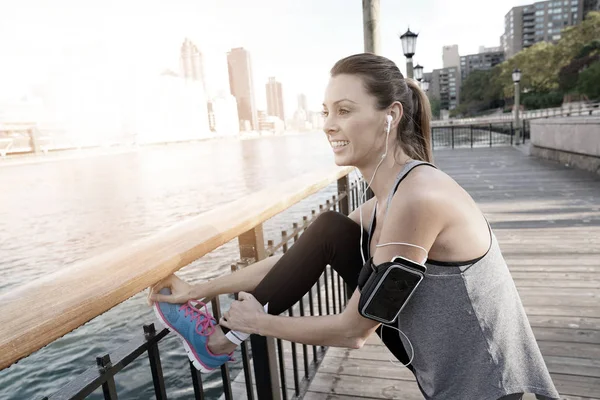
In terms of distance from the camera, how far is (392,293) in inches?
46.0

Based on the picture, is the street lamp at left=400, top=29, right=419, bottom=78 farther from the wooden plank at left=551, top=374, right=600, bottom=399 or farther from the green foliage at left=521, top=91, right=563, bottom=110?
the green foliage at left=521, top=91, right=563, bottom=110

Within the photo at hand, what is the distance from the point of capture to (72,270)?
43.1 inches

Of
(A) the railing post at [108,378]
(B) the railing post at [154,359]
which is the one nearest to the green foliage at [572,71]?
(B) the railing post at [154,359]

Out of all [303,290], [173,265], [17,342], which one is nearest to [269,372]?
[303,290]

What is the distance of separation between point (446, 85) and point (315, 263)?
538 feet

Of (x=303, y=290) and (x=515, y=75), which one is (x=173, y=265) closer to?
(x=303, y=290)

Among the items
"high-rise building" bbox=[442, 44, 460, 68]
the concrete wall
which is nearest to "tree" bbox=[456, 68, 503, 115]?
"high-rise building" bbox=[442, 44, 460, 68]

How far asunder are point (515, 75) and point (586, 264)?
19.9m

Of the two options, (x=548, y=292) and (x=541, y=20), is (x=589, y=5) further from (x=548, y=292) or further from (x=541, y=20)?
(x=548, y=292)

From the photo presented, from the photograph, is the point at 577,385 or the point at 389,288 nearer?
the point at 389,288

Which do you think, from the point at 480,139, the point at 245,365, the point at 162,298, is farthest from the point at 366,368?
the point at 480,139

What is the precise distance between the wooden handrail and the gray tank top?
A: 62 cm

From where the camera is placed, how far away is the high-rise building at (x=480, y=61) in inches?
5930

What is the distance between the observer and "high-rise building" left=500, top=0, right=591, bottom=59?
403 feet
